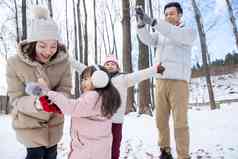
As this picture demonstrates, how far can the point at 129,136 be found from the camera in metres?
5.69

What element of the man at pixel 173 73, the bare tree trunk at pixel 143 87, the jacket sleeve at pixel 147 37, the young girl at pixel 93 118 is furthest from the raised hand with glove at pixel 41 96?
the bare tree trunk at pixel 143 87

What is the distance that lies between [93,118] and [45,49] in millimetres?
693

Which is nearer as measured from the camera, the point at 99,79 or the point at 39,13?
the point at 99,79

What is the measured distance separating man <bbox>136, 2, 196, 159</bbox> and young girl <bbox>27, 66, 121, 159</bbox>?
1.49 m

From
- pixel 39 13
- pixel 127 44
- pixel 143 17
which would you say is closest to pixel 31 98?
pixel 39 13

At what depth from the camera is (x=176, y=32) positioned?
13.3 feet

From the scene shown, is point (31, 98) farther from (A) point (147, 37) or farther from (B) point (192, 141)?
(B) point (192, 141)

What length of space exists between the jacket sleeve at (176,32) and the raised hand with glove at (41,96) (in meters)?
1.92

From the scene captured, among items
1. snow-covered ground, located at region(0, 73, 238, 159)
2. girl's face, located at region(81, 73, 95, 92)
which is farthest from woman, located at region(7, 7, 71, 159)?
snow-covered ground, located at region(0, 73, 238, 159)

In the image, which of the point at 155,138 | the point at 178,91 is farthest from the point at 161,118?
the point at 155,138

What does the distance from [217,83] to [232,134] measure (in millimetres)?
33399

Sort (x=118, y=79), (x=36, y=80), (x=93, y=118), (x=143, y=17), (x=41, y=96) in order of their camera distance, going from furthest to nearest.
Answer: (x=143, y=17) → (x=118, y=79) → (x=93, y=118) → (x=36, y=80) → (x=41, y=96)

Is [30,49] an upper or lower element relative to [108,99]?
upper

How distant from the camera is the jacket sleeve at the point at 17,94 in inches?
100
